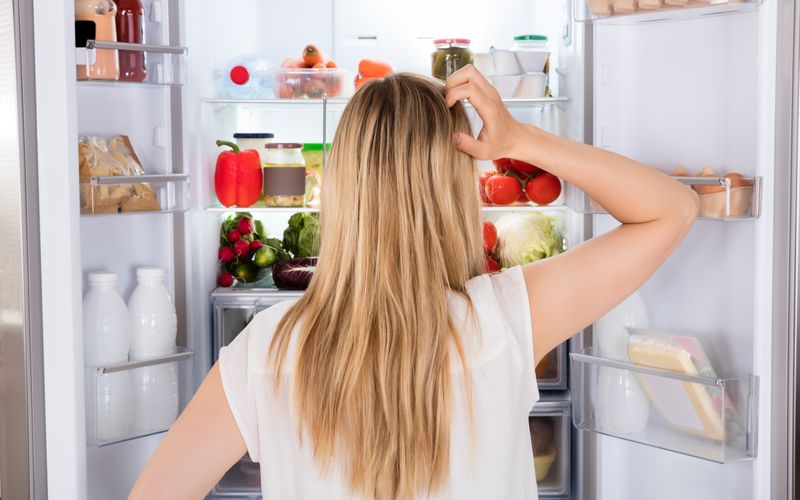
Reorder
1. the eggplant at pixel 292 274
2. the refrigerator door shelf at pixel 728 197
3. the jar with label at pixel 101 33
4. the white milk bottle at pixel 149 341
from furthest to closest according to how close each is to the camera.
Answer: the eggplant at pixel 292 274 < the white milk bottle at pixel 149 341 < the jar with label at pixel 101 33 < the refrigerator door shelf at pixel 728 197

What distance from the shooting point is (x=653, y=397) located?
2.23m

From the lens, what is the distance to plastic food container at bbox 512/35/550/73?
293 cm

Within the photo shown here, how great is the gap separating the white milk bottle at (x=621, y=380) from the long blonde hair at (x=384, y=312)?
1284mm

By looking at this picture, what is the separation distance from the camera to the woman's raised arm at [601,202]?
113cm

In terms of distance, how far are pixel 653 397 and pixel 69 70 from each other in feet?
5.25

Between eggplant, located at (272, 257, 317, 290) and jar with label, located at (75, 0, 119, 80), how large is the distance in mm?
963

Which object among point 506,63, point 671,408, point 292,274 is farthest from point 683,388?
point 292,274

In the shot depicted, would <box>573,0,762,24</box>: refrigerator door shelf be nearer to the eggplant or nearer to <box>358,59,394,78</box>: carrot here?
<box>358,59,394,78</box>: carrot

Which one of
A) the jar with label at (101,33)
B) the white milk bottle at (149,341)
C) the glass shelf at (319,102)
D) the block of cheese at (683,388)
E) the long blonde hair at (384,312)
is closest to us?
the long blonde hair at (384,312)

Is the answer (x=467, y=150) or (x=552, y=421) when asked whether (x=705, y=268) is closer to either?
(x=552, y=421)

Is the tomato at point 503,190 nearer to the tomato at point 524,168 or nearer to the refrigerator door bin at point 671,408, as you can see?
the tomato at point 524,168

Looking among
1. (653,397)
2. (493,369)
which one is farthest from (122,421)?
(493,369)

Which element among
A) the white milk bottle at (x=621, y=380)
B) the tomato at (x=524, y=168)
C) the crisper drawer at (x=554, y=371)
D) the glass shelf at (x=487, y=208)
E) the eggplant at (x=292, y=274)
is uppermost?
the tomato at (x=524, y=168)

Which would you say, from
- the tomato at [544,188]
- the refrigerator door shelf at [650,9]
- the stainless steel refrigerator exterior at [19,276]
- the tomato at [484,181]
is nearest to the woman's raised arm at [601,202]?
the refrigerator door shelf at [650,9]
